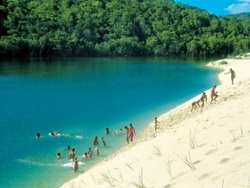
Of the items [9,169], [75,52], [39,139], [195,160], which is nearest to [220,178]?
[195,160]

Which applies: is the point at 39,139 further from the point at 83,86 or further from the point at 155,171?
the point at 83,86

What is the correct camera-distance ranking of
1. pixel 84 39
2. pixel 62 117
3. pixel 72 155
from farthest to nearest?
pixel 84 39 < pixel 62 117 < pixel 72 155

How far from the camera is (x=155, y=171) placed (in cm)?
774

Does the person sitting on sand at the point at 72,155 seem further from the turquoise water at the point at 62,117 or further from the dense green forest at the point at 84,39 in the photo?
the dense green forest at the point at 84,39

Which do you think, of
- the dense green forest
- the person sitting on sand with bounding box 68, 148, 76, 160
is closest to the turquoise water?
the person sitting on sand with bounding box 68, 148, 76, 160

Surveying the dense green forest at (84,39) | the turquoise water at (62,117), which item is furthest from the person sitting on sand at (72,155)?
the dense green forest at (84,39)

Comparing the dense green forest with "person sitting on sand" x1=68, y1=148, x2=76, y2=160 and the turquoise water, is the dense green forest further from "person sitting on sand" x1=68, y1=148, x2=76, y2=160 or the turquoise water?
"person sitting on sand" x1=68, y1=148, x2=76, y2=160

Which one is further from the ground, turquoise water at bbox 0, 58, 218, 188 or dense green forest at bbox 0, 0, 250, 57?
dense green forest at bbox 0, 0, 250, 57

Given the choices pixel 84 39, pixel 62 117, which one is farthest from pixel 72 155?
pixel 84 39

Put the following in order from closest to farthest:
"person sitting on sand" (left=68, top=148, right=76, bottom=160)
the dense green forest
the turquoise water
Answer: the turquoise water
"person sitting on sand" (left=68, top=148, right=76, bottom=160)
the dense green forest

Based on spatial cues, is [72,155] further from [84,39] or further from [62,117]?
[84,39]

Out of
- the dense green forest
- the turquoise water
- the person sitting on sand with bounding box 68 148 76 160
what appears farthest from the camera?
the dense green forest

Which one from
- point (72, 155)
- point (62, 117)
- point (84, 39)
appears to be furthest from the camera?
point (84, 39)

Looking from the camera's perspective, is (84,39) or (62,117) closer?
(62,117)
